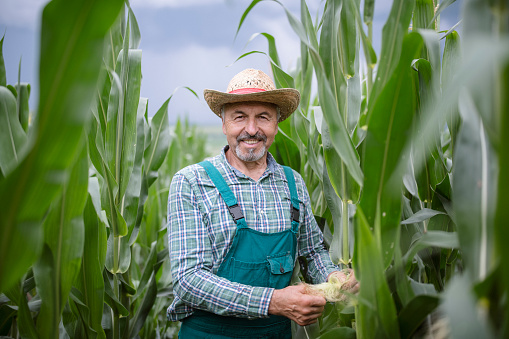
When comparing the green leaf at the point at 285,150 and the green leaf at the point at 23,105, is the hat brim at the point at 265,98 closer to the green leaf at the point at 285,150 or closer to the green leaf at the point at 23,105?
the green leaf at the point at 285,150

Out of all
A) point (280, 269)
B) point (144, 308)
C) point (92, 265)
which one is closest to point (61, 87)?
point (92, 265)

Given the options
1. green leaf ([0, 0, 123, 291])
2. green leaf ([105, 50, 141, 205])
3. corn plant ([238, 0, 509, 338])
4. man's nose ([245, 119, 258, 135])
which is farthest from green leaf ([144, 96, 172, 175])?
green leaf ([0, 0, 123, 291])

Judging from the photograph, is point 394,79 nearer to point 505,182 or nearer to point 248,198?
point 505,182

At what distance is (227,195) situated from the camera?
100 centimetres

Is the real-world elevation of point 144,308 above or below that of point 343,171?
below

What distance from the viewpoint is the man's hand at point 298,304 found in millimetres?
762

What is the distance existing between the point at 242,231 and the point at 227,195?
10cm

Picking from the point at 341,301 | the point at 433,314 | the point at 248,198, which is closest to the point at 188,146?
the point at 248,198

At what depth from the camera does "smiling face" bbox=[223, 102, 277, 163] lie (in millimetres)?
1084

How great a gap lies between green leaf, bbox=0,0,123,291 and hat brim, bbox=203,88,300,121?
73 cm

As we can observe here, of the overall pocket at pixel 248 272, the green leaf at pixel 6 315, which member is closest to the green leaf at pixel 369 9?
the overall pocket at pixel 248 272

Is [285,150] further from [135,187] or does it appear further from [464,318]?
[464,318]

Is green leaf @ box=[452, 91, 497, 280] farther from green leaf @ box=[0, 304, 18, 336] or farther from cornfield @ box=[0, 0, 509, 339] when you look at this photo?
green leaf @ box=[0, 304, 18, 336]

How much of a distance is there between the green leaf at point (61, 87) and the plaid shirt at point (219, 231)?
59cm
